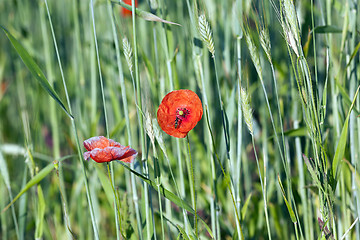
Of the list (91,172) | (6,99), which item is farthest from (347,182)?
(6,99)

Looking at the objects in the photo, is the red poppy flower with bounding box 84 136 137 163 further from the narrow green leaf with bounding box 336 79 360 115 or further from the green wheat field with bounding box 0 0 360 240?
the narrow green leaf with bounding box 336 79 360 115

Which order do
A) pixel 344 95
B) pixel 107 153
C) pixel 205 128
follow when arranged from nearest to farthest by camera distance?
pixel 107 153
pixel 344 95
pixel 205 128

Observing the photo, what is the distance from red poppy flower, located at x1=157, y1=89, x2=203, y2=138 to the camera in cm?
55

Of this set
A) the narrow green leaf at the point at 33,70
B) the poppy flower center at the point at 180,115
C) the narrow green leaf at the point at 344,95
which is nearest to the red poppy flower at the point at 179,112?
the poppy flower center at the point at 180,115

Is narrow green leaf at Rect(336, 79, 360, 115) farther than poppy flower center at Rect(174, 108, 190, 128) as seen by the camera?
Yes

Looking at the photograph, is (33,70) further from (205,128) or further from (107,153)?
(205,128)

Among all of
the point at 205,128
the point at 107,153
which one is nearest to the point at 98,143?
the point at 107,153

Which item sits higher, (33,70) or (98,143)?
(33,70)

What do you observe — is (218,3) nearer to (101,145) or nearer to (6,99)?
(101,145)

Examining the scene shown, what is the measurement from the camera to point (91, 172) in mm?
1006

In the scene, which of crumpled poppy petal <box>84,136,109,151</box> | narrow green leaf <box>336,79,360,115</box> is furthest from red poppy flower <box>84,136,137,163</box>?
narrow green leaf <box>336,79,360,115</box>

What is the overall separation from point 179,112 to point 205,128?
0.34m

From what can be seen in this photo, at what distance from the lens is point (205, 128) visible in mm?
882

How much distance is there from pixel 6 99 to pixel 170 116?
1.24 m
